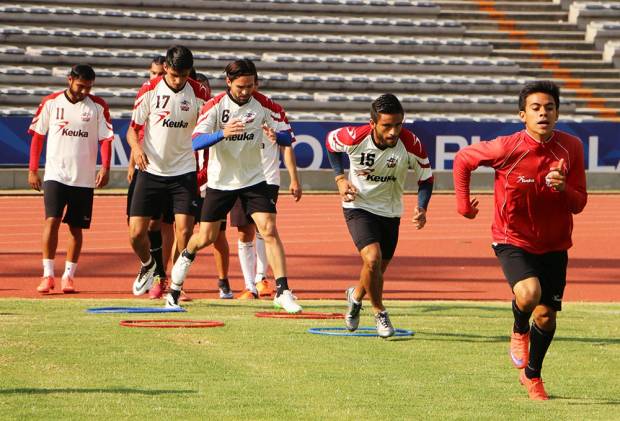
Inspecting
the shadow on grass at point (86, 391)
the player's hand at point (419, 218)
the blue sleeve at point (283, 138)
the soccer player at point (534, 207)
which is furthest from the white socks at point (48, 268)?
the soccer player at point (534, 207)

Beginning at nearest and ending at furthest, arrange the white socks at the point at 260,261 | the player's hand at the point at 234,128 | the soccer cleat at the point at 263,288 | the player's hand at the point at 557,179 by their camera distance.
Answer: the player's hand at the point at 557,179, the player's hand at the point at 234,128, the soccer cleat at the point at 263,288, the white socks at the point at 260,261

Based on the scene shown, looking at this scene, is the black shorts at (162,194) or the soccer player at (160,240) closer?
the black shorts at (162,194)

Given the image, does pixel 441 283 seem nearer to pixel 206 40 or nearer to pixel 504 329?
pixel 504 329

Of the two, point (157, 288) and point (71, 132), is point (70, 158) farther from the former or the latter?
point (157, 288)

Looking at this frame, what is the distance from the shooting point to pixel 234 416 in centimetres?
690

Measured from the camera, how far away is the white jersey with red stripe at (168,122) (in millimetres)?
12289

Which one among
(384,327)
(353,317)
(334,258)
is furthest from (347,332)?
(334,258)

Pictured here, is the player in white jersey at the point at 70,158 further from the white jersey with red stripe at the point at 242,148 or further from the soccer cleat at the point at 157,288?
the white jersey with red stripe at the point at 242,148

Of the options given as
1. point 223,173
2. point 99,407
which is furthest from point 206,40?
Answer: point 99,407

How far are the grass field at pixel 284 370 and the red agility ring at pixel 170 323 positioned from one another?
0.06m

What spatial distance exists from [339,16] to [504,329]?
29929 mm

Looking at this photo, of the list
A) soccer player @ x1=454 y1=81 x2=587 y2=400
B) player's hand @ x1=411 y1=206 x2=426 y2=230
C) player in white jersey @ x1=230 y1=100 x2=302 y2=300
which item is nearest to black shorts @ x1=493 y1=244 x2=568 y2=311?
soccer player @ x1=454 y1=81 x2=587 y2=400

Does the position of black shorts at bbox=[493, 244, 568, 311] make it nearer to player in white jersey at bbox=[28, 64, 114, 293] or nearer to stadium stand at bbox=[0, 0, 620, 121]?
player in white jersey at bbox=[28, 64, 114, 293]

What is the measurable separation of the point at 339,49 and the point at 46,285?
83.1 ft
